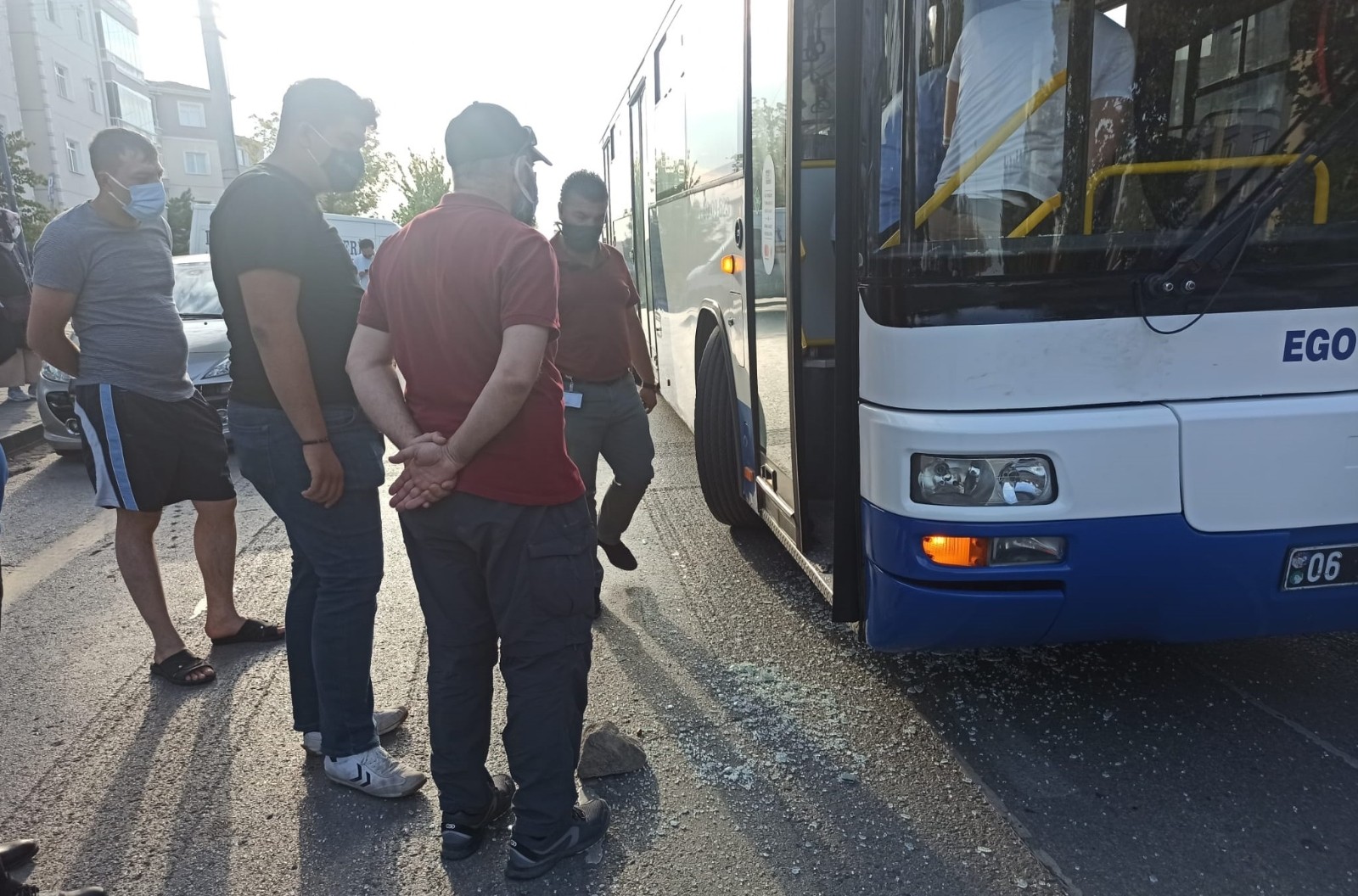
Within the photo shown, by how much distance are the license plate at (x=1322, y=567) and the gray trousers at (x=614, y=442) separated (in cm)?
250

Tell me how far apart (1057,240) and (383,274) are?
1759mm

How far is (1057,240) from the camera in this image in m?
2.53

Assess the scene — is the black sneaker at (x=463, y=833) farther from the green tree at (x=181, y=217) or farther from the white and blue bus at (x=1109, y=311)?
the green tree at (x=181, y=217)

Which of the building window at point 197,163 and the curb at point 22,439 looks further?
the building window at point 197,163

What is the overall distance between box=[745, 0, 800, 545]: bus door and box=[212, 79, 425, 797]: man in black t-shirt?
152cm

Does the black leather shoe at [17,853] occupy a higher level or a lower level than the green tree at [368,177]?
lower

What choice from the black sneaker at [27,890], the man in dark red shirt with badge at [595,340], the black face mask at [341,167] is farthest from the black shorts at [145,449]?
the black sneaker at [27,890]

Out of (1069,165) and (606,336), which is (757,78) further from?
(1069,165)

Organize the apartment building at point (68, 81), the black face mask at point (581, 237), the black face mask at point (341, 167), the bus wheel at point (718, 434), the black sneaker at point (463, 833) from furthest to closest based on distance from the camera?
the apartment building at point (68, 81) → the bus wheel at point (718, 434) → the black face mask at point (581, 237) → the black face mask at point (341, 167) → the black sneaker at point (463, 833)

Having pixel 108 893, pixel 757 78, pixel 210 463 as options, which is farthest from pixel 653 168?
pixel 108 893

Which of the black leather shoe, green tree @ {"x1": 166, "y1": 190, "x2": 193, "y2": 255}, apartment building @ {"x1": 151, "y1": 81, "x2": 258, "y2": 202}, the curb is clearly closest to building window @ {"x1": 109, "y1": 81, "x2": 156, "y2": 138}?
apartment building @ {"x1": 151, "y1": 81, "x2": 258, "y2": 202}

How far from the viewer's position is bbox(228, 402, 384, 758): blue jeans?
284 centimetres

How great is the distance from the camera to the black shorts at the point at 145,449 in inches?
144

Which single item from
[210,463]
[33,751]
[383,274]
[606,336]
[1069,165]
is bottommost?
[33,751]
